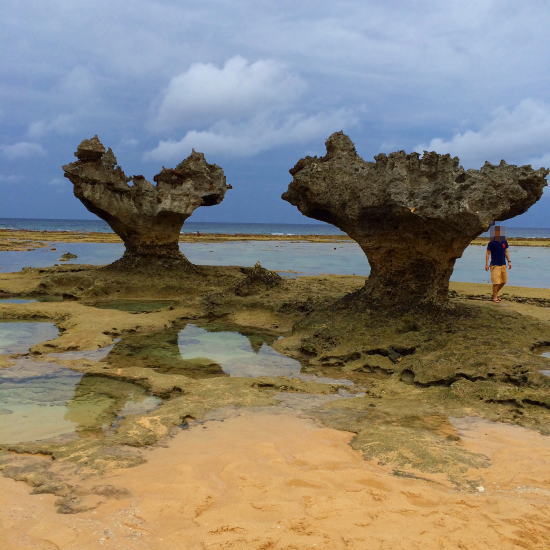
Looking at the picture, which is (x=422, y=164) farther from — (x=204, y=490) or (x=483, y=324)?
(x=204, y=490)

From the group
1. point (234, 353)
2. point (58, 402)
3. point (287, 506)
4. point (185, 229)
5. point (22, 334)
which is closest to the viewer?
point (287, 506)

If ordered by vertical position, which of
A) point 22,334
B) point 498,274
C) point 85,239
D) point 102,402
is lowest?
point 102,402

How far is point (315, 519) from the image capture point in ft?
10.3

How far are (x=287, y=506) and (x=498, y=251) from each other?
8.83m

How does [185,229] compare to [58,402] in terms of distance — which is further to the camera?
[185,229]

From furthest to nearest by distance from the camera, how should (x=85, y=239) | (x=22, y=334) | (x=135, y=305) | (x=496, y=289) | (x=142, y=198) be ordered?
(x=85, y=239) < (x=142, y=198) < (x=135, y=305) < (x=496, y=289) < (x=22, y=334)

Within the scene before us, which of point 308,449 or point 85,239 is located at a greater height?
point 85,239

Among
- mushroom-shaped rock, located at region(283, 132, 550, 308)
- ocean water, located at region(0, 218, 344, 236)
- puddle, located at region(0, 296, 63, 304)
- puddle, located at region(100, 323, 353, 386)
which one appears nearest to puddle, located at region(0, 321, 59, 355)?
puddle, located at region(100, 323, 353, 386)

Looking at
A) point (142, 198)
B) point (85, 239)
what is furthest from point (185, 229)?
point (142, 198)

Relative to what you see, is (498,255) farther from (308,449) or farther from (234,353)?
(308,449)

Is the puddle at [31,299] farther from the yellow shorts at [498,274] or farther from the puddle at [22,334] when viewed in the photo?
the yellow shorts at [498,274]

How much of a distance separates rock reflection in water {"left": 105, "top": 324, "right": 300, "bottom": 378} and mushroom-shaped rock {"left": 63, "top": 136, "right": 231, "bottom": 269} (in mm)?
6244

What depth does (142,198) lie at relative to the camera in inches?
591

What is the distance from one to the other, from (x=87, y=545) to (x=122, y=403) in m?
2.85
